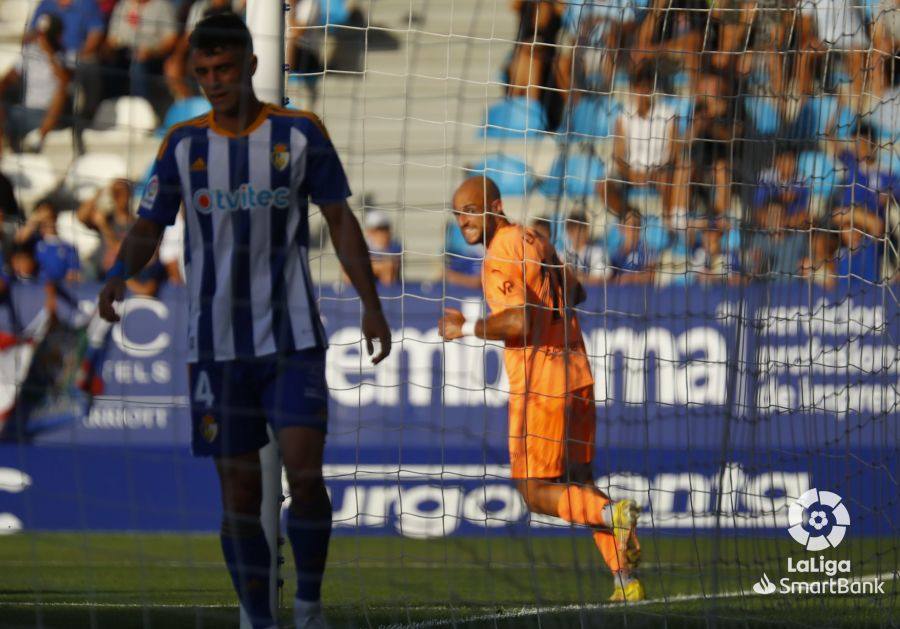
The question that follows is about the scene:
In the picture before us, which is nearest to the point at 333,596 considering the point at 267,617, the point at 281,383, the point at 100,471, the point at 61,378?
the point at 267,617

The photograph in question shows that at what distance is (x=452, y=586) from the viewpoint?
17.5 feet

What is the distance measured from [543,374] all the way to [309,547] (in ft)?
5.72

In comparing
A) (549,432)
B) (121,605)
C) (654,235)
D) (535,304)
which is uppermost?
(654,235)

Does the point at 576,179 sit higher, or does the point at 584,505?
the point at 576,179

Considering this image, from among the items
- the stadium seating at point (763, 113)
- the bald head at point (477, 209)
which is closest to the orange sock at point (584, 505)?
the bald head at point (477, 209)

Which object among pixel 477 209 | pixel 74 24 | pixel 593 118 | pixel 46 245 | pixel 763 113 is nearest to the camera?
pixel 763 113

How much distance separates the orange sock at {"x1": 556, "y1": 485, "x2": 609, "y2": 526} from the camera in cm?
454

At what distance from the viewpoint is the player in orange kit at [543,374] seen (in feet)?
15.0

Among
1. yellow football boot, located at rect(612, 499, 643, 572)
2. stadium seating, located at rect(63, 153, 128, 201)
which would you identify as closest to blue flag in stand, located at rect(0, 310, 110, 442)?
stadium seating, located at rect(63, 153, 128, 201)

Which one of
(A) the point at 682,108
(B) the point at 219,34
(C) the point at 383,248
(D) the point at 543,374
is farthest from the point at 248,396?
(C) the point at 383,248

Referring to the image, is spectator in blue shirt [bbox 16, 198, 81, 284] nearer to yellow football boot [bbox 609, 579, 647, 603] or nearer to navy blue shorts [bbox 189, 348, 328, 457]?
navy blue shorts [bbox 189, 348, 328, 457]

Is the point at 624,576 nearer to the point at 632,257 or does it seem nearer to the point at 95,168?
the point at 632,257

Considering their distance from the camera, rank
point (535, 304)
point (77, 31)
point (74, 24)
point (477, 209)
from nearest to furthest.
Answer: point (77, 31) → point (535, 304) → point (477, 209) → point (74, 24)

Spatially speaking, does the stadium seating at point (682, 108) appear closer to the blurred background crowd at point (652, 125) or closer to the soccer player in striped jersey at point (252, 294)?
the blurred background crowd at point (652, 125)
